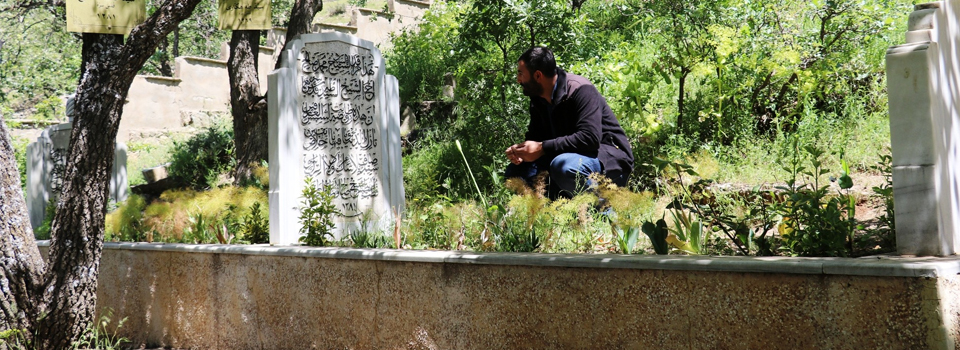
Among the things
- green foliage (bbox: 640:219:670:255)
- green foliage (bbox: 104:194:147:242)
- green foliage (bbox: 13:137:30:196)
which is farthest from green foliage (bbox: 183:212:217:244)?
green foliage (bbox: 13:137:30:196)

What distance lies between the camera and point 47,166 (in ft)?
30.8

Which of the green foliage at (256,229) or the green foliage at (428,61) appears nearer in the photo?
the green foliage at (256,229)

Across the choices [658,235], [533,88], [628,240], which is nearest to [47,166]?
[533,88]

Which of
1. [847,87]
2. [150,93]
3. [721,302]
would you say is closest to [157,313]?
[721,302]

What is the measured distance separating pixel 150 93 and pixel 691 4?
33.3 feet

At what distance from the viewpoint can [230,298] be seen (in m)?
4.86

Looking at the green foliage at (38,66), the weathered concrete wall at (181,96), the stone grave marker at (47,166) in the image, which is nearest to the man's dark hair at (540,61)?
the stone grave marker at (47,166)

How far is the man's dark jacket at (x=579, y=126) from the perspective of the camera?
4.74m

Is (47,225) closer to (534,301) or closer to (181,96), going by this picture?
(181,96)

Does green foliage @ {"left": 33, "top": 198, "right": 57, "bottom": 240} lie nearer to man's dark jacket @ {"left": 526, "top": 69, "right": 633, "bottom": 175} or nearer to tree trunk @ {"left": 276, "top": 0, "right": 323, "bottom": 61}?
tree trunk @ {"left": 276, "top": 0, "right": 323, "bottom": 61}

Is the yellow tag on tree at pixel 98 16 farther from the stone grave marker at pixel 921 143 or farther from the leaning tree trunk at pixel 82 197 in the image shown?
the stone grave marker at pixel 921 143

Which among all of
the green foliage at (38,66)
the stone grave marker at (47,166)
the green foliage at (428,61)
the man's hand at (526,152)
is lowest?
the man's hand at (526,152)

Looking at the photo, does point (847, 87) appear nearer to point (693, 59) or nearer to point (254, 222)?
point (693, 59)

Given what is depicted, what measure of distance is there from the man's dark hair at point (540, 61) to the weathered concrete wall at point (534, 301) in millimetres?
1638
